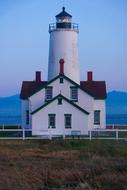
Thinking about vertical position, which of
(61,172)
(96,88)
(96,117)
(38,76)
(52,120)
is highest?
(38,76)

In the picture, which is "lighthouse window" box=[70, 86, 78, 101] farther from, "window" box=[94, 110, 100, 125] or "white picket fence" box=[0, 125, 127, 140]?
"white picket fence" box=[0, 125, 127, 140]

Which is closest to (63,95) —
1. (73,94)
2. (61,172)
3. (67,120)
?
(73,94)

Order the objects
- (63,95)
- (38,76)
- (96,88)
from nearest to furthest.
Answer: (63,95) < (96,88) < (38,76)

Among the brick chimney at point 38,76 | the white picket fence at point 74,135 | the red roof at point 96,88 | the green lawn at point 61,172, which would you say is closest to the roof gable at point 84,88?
the red roof at point 96,88

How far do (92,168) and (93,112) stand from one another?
2759 centimetres

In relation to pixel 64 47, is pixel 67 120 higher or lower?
lower

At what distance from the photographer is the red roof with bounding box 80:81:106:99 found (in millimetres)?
45438

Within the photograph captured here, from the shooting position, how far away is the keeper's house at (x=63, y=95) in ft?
137

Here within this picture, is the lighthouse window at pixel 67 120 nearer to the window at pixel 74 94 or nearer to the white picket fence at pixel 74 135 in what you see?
the white picket fence at pixel 74 135

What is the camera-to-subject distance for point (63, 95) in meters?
43.1

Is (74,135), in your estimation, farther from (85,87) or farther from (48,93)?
(85,87)

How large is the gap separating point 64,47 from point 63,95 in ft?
14.1

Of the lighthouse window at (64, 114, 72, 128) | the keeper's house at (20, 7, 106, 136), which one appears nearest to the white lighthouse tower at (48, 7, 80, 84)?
the keeper's house at (20, 7, 106, 136)

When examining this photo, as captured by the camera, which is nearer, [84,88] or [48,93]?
[48,93]
